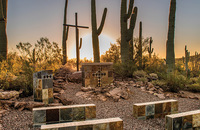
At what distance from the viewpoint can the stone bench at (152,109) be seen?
4.07m

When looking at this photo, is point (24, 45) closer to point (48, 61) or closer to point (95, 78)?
point (48, 61)

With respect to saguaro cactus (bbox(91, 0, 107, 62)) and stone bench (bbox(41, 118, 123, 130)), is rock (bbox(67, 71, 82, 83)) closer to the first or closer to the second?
saguaro cactus (bbox(91, 0, 107, 62))

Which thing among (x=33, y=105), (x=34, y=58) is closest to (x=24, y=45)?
(x=34, y=58)

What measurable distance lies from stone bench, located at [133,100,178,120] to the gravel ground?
15 centimetres

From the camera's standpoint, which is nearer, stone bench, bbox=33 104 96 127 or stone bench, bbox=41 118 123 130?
stone bench, bbox=41 118 123 130

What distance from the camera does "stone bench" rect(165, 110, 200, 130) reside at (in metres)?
2.99

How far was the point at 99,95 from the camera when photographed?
6.24m

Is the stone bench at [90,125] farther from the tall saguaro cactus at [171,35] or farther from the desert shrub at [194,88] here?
the tall saguaro cactus at [171,35]

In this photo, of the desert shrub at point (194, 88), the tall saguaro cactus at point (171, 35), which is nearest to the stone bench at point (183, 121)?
the desert shrub at point (194, 88)

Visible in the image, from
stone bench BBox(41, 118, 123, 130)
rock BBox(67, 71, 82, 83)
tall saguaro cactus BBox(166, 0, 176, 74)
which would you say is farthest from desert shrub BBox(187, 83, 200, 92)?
stone bench BBox(41, 118, 123, 130)

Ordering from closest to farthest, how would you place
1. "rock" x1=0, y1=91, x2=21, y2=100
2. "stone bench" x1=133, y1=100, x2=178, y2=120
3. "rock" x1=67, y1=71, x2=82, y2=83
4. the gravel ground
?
the gravel ground < "stone bench" x1=133, y1=100, x2=178, y2=120 < "rock" x1=0, y1=91, x2=21, y2=100 < "rock" x1=67, y1=71, x2=82, y2=83

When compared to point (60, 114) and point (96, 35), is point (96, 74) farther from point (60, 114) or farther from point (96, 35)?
Answer: point (96, 35)

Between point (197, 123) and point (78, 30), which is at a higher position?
point (78, 30)

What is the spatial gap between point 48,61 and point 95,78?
3634 mm
